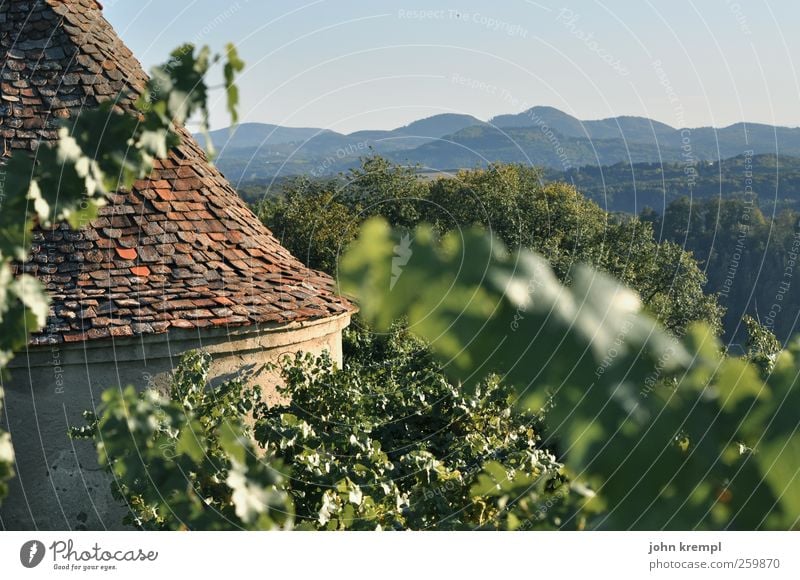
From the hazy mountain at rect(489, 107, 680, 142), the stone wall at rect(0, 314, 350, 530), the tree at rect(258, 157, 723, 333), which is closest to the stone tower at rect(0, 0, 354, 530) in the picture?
the stone wall at rect(0, 314, 350, 530)

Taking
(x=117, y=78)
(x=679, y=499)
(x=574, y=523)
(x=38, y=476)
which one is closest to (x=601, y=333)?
(x=679, y=499)

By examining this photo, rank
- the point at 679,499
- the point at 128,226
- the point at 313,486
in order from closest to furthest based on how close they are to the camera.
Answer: the point at 679,499, the point at 313,486, the point at 128,226

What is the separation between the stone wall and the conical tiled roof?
32cm

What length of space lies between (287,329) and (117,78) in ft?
12.6

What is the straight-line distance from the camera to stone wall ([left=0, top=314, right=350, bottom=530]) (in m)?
8.31

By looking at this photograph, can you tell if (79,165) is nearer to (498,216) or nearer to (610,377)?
(610,377)

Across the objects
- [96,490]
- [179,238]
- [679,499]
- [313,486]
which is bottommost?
[96,490]

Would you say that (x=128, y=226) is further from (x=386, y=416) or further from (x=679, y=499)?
(x=679, y=499)

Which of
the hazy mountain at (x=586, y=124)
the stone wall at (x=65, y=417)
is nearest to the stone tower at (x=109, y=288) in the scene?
the stone wall at (x=65, y=417)

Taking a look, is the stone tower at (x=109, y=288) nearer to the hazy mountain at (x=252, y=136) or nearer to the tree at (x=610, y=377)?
the hazy mountain at (x=252, y=136)

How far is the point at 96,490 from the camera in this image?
27.8 feet

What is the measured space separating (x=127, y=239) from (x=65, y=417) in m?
2.10

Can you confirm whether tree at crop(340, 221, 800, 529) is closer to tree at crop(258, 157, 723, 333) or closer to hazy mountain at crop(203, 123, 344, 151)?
hazy mountain at crop(203, 123, 344, 151)

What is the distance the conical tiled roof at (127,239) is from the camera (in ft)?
27.8
